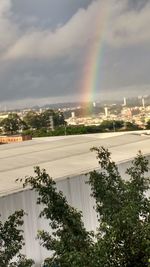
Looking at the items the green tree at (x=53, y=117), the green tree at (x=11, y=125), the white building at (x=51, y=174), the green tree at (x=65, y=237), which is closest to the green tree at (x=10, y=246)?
the green tree at (x=65, y=237)

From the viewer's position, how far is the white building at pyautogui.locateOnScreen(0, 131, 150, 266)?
15.6 m

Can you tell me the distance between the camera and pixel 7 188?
16.3 metres

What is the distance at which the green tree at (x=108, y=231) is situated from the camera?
24.5ft

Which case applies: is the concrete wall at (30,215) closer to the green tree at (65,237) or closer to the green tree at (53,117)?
the green tree at (65,237)

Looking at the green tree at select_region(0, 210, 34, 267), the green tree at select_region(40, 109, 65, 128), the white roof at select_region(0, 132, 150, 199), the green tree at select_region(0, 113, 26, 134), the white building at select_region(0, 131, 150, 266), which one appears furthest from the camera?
the green tree at select_region(40, 109, 65, 128)

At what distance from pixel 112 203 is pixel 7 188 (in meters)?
7.31

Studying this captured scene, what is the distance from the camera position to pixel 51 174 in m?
19.7

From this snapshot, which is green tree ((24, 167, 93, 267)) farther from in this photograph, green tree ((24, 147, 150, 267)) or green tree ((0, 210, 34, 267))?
green tree ((0, 210, 34, 267))

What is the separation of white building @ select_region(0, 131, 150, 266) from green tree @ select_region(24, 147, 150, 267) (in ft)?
18.6

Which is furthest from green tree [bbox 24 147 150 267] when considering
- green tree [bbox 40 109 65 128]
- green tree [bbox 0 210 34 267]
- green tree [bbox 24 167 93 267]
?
green tree [bbox 40 109 65 128]

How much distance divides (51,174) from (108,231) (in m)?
12.0

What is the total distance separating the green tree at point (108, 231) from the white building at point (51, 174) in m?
5.66

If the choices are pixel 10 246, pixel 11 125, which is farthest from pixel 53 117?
pixel 10 246

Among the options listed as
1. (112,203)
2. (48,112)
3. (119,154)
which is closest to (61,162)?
(119,154)
